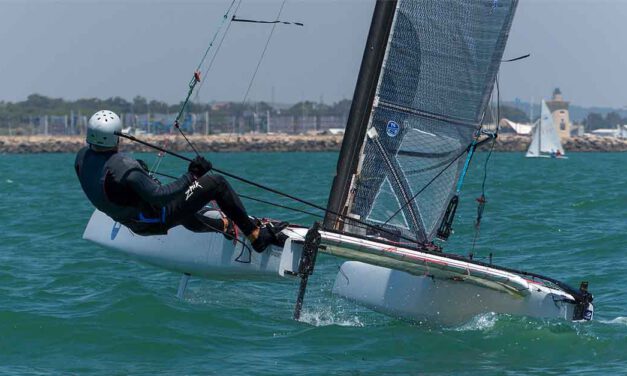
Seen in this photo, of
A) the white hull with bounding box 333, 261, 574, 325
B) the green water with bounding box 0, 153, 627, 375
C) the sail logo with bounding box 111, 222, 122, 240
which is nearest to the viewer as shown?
the green water with bounding box 0, 153, 627, 375

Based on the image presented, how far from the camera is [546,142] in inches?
2066

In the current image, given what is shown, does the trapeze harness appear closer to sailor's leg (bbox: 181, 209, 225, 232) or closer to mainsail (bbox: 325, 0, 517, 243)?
sailor's leg (bbox: 181, 209, 225, 232)

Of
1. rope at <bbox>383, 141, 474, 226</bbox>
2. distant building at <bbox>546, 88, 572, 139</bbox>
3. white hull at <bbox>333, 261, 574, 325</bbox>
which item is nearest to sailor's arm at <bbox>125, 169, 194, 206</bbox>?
white hull at <bbox>333, 261, 574, 325</bbox>

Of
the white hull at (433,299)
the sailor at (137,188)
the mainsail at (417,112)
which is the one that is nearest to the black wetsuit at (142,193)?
the sailor at (137,188)

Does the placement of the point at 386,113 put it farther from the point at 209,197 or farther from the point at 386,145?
the point at 209,197

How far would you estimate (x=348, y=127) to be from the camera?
8.12 meters

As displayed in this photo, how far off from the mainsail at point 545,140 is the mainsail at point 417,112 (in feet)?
144

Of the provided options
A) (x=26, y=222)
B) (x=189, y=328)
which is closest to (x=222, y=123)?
(x=26, y=222)

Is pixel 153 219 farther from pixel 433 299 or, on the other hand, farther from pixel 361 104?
pixel 433 299

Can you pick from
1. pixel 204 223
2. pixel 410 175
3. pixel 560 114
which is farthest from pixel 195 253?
pixel 560 114

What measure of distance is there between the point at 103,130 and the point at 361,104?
2.00 metres

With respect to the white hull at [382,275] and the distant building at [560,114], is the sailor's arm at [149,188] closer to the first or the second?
the white hull at [382,275]

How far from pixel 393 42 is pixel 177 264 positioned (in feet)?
6.82

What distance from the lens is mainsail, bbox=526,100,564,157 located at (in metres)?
51.8
